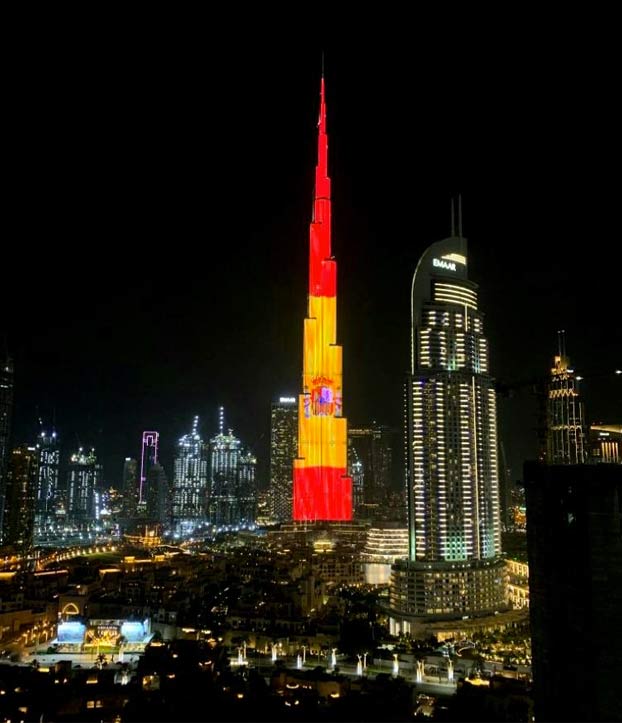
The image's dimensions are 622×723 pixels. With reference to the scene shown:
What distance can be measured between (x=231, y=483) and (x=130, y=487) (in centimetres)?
1106

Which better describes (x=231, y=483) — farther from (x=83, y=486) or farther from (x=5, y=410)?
(x=5, y=410)

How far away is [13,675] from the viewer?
45.4ft

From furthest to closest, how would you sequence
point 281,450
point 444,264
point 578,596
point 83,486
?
point 83,486 < point 281,450 < point 444,264 < point 578,596

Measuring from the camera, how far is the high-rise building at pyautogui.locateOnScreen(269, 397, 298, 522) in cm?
7119

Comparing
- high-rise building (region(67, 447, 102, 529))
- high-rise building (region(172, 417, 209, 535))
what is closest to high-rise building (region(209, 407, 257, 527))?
high-rise building (region(172, 417, 209, 535))

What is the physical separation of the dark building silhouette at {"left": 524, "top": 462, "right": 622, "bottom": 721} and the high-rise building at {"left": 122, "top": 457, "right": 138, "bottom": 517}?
67.0 m

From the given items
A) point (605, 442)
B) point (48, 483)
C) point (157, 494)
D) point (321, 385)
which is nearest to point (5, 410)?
point (321, 385)

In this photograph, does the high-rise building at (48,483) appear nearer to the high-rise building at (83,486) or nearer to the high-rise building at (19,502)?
the high-rise building at (83,486)

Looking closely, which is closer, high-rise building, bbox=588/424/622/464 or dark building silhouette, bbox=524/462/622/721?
dark building silhouette, bbox=524/462/622/721

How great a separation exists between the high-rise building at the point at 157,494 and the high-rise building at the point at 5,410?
3146 cm

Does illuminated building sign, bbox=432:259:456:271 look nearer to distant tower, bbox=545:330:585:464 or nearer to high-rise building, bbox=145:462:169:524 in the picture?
distant tower, bbox=545:330:585:464

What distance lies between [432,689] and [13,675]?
30.7 feet

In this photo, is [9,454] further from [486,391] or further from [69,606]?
[486,391]

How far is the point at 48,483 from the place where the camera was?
225 feet
